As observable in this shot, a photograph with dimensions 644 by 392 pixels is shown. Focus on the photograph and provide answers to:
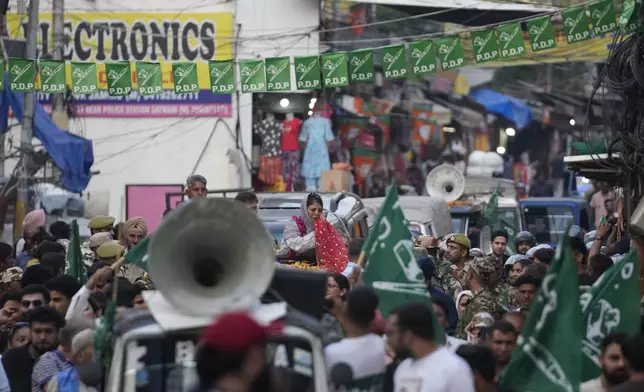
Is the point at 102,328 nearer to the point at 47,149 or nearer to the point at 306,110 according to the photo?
the point at 47,149

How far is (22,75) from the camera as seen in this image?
2208 cm

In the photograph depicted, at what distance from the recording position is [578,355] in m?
7.73

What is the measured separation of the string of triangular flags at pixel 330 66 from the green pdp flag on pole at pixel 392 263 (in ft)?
40.6

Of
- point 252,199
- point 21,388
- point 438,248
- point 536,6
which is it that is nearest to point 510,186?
point 536,6

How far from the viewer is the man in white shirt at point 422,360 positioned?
7.02 meters

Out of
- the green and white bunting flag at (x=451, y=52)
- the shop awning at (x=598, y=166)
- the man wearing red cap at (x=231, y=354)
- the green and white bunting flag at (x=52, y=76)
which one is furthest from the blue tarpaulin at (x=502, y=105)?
the man wearing red cap at (x=231, y=354)

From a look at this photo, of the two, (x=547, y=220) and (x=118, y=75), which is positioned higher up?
(x=118, y=75)

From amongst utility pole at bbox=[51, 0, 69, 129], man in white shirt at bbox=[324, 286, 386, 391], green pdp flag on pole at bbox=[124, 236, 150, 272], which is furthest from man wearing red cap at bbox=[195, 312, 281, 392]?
utility pole at bbox=[51, 0, 69, 129]

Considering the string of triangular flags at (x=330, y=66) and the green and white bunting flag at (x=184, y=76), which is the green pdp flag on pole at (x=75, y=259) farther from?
the green and white bunting flag at (x=184, y=76)

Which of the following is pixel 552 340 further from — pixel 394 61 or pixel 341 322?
pixel 394 61

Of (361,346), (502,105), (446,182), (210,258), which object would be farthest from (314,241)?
(502,105)

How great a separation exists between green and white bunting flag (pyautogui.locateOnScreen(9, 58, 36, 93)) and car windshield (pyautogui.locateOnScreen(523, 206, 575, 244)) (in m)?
9.24

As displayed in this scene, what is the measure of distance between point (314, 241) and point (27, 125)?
11.2 m

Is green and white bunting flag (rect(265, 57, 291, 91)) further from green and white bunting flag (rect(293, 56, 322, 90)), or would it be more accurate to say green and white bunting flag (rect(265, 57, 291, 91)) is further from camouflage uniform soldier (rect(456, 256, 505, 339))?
camouflage uniform soldier (rect(456, 256, 505, 339))
